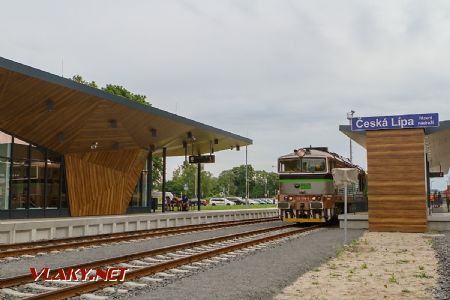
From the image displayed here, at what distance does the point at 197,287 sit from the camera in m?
8.41

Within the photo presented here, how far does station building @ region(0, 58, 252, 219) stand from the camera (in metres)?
18.6

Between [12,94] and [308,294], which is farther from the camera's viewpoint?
[12,94]

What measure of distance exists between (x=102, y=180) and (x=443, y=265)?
1965 centimetres

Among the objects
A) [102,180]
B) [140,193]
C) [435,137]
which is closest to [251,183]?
[140,193]

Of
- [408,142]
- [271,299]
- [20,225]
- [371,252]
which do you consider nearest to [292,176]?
[408,142]

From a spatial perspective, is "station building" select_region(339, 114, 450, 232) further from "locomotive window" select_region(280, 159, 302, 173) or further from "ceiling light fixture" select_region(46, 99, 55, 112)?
"ceiling light fixture" select_region(46, 99, 55, 112)

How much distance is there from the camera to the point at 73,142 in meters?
23.9

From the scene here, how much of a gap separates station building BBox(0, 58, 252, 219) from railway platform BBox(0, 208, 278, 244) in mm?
2464

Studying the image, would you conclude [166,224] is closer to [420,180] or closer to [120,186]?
[120,186]

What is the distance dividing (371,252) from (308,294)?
19.9 ft

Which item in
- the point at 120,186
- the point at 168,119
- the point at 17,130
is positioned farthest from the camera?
the point at 120,186

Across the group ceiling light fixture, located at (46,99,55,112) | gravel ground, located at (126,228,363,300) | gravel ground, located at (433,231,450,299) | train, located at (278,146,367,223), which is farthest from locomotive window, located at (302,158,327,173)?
ceiling light fixture, located at (46,99,55,112)

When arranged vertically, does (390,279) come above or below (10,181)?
below

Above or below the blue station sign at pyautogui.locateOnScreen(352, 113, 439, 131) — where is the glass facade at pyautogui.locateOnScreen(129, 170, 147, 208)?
below
